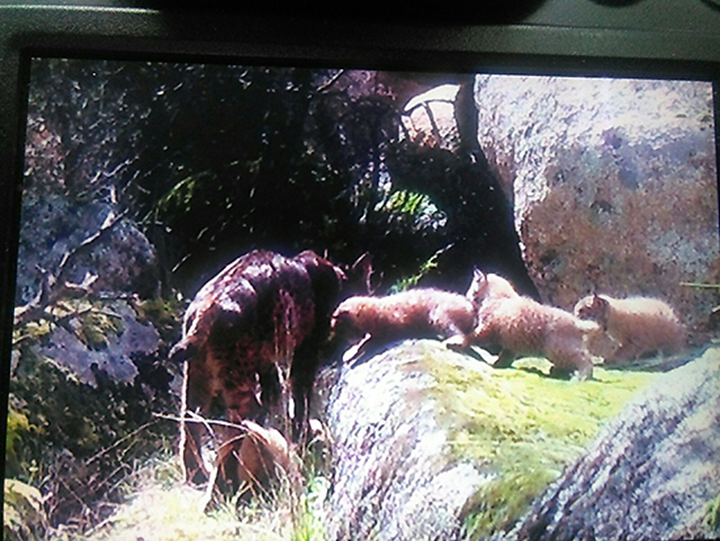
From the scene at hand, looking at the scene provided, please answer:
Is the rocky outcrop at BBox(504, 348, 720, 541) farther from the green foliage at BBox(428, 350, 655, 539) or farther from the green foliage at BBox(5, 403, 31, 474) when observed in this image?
the green foliage at BBox(5, 403, 31, 474)

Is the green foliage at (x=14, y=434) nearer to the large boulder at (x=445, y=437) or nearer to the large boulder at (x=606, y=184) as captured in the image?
the large boulder at (x=445, y=437)

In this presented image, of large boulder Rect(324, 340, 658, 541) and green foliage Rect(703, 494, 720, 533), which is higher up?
large boulder Rect(324, 340, 658, 541)

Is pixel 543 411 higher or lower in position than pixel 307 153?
lower

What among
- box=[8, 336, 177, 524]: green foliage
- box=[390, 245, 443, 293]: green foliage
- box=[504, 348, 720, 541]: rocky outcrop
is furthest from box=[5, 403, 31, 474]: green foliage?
box=[504, 348, 720, 541]: rocky outcrop

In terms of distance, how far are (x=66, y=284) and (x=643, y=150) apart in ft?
2.64

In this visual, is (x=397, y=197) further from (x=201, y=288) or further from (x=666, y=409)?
(x=666, y=409)

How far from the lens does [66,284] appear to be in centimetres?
90

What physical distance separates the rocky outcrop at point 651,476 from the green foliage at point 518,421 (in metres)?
0.02

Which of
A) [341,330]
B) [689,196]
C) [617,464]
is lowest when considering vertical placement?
[617,464]

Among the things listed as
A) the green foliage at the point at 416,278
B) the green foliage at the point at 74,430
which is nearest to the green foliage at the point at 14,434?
the green foliage at the point at 74,430

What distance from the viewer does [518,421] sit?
35.9 inches

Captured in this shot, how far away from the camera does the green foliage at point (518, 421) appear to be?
90 cm

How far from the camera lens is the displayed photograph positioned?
0.88 m

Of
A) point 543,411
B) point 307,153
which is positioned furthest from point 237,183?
point 543,411
